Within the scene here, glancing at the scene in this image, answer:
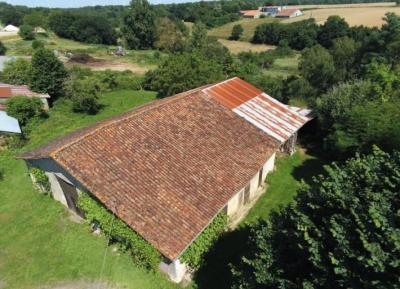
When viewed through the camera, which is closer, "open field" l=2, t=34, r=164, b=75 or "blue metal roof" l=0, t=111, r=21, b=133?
"blue metal roof" l=0, t=111, r=21, b=133

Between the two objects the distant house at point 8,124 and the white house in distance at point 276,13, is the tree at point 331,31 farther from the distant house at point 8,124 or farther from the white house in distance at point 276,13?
the distant house at point 8,124

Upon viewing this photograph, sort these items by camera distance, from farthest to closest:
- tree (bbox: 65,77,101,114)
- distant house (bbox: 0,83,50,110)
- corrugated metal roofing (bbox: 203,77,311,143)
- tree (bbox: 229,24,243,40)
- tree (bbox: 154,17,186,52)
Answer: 1. tree (bbox: 229,24,243,40)
2. tree (bbox: 154,17,186,52)
3. tree (bbox: 65,77,101,114)
4. distant house (bbox: 0,83,50,110)
5. corrugated metal roofing (bbox: 203,77,311,143)

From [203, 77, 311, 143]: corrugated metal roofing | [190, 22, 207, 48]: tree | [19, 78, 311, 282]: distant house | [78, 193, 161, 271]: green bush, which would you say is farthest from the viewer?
[190, 22, 207, 48]: tree

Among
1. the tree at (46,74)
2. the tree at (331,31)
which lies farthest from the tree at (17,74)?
the tree at (331,31)

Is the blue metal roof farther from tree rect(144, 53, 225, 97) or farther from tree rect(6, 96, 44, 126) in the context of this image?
tree rect(144, 53, 225, 97)

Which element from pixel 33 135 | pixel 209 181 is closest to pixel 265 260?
pixel 209 181

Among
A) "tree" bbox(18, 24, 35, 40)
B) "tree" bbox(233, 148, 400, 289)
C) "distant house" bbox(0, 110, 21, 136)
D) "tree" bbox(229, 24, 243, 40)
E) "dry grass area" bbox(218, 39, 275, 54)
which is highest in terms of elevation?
"tree" bbox(233, 148, 400, 289)

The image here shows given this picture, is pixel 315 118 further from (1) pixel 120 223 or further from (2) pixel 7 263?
(2) pixel 7 263

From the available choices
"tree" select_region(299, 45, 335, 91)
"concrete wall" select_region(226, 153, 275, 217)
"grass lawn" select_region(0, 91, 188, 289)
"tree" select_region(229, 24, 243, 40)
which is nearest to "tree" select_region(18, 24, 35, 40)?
"tree" select_region(229, 24, 243, 40)
